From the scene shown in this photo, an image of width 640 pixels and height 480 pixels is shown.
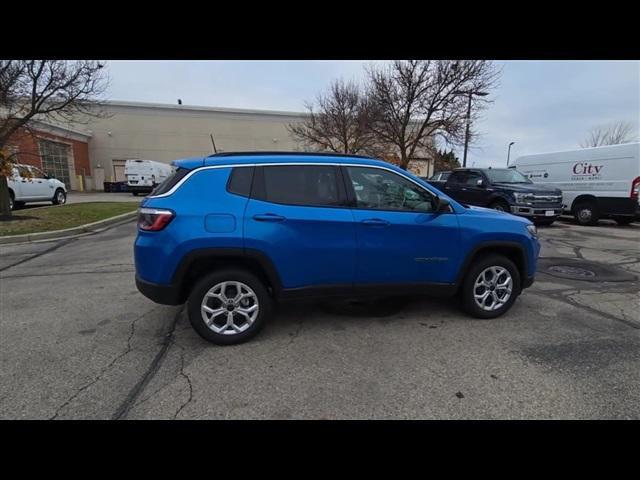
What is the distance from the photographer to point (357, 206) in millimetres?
3410

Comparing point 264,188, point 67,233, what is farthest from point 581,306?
point 67,233

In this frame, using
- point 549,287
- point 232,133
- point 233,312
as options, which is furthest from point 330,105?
point 233,312

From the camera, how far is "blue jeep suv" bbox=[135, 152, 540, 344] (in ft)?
10.1

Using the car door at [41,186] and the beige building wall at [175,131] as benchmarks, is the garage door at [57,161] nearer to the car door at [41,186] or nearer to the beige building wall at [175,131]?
the beige building wall at [175,131]

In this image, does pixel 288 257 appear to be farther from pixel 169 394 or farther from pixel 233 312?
pixel 169 394

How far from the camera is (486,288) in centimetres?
383

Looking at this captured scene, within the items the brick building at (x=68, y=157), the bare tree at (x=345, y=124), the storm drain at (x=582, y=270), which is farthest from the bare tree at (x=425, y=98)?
the brick building at (x=68, y=157)

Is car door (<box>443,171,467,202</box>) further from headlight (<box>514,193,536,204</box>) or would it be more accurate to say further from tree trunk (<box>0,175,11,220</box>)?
tree trunk (<box>0,175,11,220</box>)

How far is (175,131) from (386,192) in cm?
3450

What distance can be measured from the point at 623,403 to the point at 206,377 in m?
3.14

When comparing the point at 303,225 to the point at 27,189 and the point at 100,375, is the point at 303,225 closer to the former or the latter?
the point at 100,375

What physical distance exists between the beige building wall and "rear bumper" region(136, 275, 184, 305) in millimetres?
31610

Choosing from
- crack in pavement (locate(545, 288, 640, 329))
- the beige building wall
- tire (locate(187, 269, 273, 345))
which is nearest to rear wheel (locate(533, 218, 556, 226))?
crack in pavement (locate(545, 288, 640, 329))

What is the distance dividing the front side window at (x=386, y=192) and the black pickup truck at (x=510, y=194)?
26.9 ft
